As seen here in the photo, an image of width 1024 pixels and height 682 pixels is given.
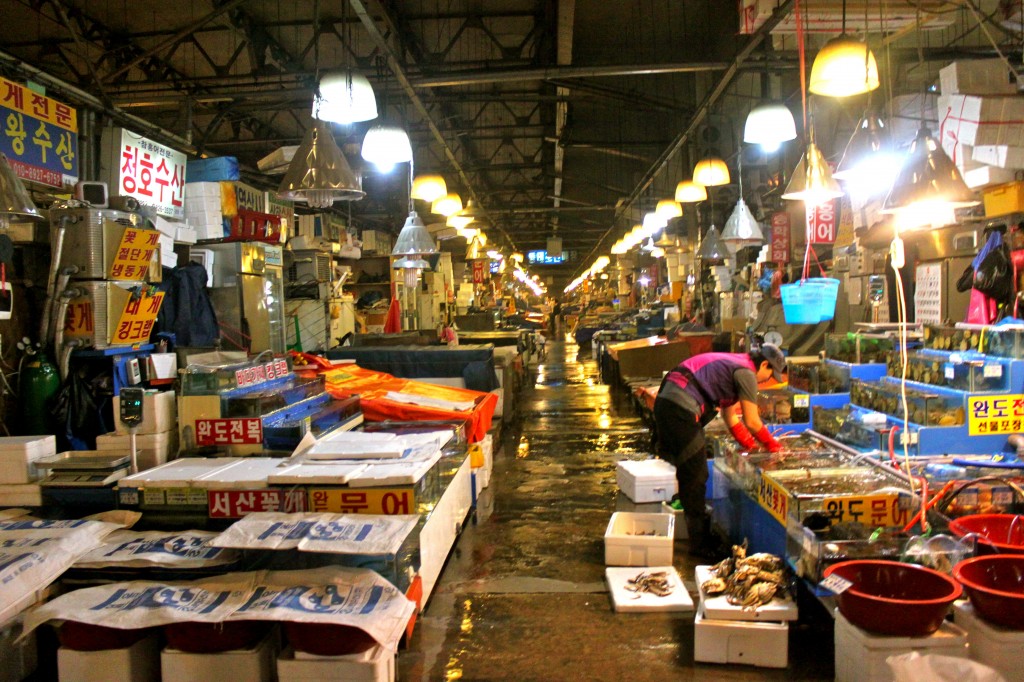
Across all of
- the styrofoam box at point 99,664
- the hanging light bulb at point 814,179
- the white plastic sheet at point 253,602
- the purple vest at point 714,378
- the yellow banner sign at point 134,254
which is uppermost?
the hanging light bulb at point 814,179

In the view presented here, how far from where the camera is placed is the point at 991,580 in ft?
10.7

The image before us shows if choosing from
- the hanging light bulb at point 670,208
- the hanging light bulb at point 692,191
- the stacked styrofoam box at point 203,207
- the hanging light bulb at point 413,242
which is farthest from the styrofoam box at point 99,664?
the hanging light bulb at point 670,208

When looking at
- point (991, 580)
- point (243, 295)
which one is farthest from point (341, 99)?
point (991, 580)

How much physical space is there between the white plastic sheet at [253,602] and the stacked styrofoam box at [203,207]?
6.64 meters

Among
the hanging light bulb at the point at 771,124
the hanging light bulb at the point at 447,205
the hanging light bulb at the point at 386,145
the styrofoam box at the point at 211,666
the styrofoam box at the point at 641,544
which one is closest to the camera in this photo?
the styrofoam box at the point at 211,666

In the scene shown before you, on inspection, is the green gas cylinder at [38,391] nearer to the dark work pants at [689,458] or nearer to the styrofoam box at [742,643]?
the dark work pants at [689,458]

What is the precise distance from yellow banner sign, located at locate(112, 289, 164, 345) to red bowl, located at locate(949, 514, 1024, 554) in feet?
22.5

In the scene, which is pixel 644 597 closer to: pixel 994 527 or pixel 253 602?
pixel 994 527

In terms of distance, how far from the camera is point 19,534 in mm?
3896

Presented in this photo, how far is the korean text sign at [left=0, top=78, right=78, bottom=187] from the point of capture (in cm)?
649

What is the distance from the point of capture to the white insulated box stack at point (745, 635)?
12.2 ft

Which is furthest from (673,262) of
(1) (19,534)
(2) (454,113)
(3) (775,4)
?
(1) (19,534)

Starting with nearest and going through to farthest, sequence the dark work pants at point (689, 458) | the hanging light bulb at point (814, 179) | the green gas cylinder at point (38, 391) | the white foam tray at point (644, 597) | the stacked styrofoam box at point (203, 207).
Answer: the white foam tray at point (644, 597) → the hanging light bulb at point (814, 179) → the dark work pants at point (689, 458) → the green gas cylinder at point (38, 391) → the stacked styrofoam box at point (203, 207)

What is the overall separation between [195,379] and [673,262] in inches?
589
